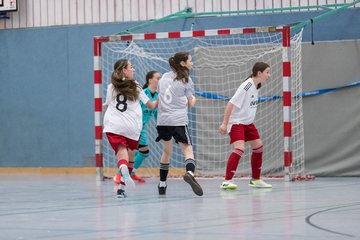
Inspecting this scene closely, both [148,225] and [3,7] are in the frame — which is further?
[3,7]

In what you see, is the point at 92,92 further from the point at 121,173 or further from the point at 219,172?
the point at 121,173

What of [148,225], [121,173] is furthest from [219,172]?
[148,225]

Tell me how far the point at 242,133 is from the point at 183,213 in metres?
3.94

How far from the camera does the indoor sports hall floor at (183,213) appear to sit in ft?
24.0

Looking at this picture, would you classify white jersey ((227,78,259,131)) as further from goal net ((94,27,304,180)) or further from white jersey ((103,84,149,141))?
goal net ((94,27,304,180))

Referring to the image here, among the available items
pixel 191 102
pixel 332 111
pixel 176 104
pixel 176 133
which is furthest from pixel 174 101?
pixel 332 111

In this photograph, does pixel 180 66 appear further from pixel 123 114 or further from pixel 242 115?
pixel 242 115

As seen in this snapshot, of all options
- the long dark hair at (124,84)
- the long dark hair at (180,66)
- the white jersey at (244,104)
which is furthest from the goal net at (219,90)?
the long dark hair at (124,84)

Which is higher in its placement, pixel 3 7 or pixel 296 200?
pixel 3 7

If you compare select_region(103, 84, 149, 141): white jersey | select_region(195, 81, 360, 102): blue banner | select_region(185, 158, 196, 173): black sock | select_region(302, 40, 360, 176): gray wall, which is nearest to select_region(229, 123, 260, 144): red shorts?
select_region(185, 158, 196, 173): black sock

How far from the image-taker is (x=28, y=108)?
65.7ft

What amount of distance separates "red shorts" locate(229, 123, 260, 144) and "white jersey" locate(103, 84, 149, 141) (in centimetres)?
195

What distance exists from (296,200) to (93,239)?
13.7ft

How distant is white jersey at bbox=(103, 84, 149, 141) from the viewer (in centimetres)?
1120
